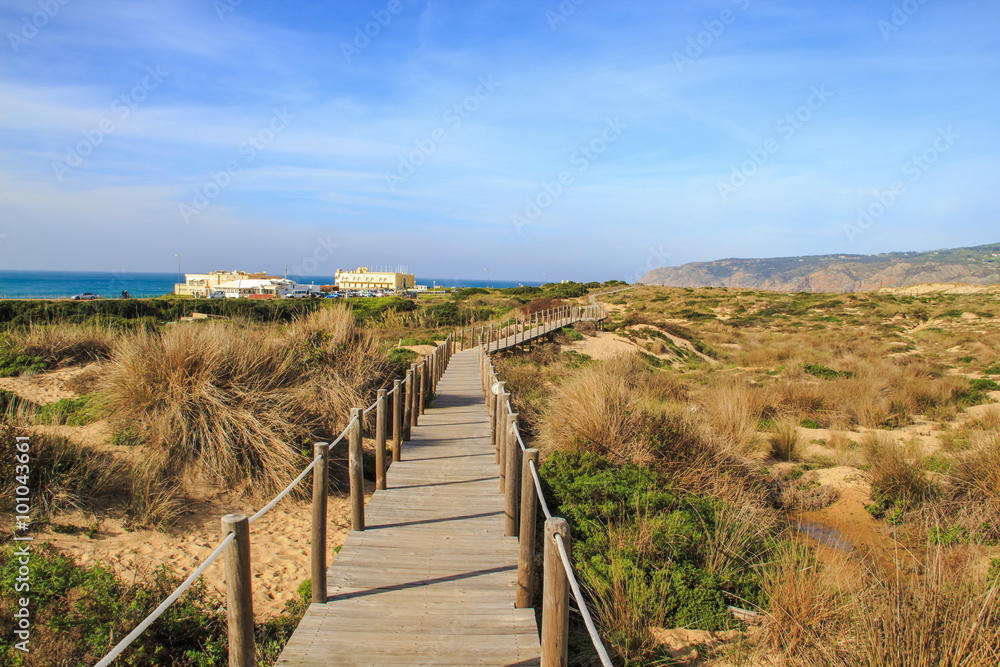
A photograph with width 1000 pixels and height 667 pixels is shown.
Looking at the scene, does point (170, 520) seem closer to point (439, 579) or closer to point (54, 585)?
point (54, 585)

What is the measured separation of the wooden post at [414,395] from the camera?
9.37 m

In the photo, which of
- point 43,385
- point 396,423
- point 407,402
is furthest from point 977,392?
point 43,385

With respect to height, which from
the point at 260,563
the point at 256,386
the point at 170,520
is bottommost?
the point at 260,563

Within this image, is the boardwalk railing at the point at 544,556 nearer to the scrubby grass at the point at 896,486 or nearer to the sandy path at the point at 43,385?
the scrubby grass at the point at 896,486

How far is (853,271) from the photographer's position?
13812cm

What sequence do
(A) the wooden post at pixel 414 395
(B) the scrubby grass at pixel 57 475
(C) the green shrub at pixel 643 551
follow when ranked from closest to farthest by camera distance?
(C) the green shrub at pixel 643 551 < (B) the scrubby grass at pixel 57 475 < (A) the wooden post at pixel 414 395

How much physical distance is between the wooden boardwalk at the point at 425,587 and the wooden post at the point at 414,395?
1959 mm

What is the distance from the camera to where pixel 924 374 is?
16.6 m

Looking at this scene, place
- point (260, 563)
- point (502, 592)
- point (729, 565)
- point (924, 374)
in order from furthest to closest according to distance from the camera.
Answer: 1. point (924, 374)
2. point (260, 563)
3. point (729, 565)
4. point (502, 592)

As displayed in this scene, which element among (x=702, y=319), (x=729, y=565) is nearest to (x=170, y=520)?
(x=729, y=565)

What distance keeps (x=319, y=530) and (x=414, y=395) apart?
18.0 ft

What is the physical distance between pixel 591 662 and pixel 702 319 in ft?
126

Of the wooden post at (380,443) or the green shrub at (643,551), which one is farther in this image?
the wooden post at (380,443)

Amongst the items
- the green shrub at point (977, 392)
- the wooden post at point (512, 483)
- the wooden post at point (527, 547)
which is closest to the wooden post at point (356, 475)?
the wooden post at point (512, 483)
